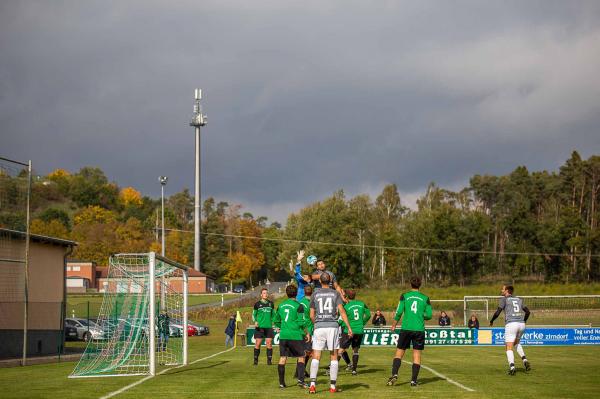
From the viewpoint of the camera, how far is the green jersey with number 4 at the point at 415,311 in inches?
594

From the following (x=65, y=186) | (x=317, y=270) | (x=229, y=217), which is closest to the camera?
(x=317, y=270)

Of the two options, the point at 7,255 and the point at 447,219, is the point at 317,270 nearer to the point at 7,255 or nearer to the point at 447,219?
the point at 7,255

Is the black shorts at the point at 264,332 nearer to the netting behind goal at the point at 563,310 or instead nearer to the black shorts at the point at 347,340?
the black shorts at the point at 347,340

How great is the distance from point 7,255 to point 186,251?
100m

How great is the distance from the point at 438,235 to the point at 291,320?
85.6m

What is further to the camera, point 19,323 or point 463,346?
point 463,346

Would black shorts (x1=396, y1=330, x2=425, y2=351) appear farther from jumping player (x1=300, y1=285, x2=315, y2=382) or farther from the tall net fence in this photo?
the tall net fence

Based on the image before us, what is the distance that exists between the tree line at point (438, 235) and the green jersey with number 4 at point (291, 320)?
75649 mm

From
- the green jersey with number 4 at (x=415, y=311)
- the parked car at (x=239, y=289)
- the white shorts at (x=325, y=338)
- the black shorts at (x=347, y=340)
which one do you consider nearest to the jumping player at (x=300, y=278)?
the black shorts at (x=347, y=340)

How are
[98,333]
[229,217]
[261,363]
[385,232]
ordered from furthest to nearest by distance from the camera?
[229,217] < [385,232] < [98,333] < [261,363]

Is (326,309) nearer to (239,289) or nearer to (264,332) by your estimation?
(264,332)

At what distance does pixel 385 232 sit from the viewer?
10850 centimetres

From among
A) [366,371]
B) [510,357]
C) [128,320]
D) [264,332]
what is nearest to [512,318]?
[510,357]

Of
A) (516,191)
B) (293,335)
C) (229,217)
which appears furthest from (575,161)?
(293,335)
